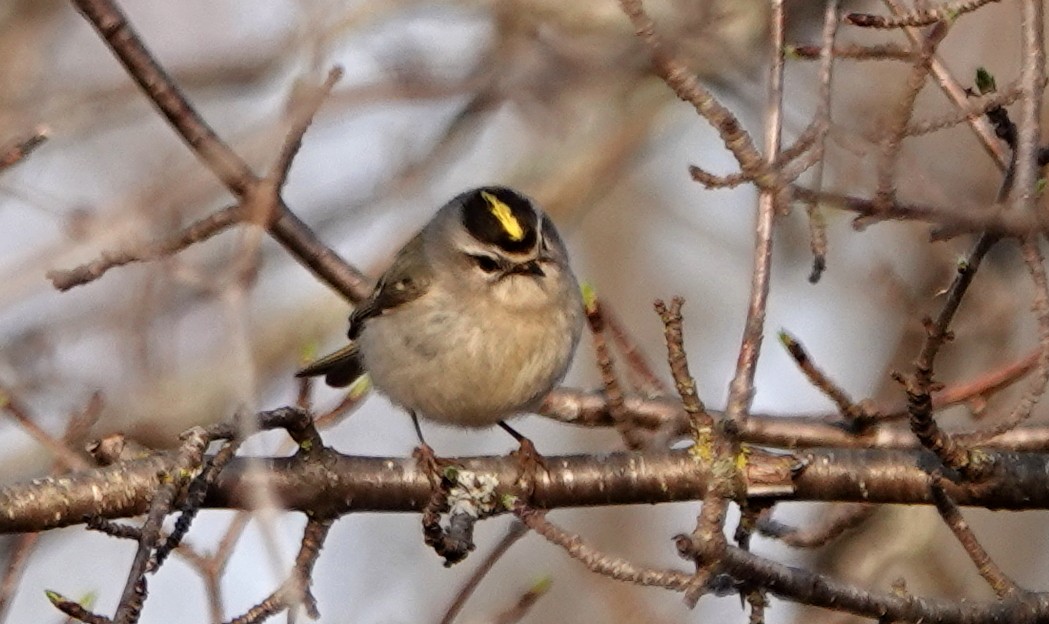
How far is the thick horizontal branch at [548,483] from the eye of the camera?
3473 mm

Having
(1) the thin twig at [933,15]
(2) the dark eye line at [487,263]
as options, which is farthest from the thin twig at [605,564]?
(2) the dark eye line at [487,263]

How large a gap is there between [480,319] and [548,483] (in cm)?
80

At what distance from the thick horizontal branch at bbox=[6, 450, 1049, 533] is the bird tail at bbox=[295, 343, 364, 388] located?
1.59 m

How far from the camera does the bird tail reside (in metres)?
5.50

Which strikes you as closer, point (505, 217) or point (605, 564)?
point (605, 564)

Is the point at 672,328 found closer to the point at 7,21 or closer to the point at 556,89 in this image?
the point at 556,89

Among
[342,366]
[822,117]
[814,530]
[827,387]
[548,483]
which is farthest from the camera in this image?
[342,366]

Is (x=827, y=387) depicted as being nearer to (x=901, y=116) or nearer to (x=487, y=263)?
(x=901, y=116)

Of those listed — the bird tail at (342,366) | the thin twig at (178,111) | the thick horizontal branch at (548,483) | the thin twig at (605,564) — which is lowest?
the thin twig at (605,564)

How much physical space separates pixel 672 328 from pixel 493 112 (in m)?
4.11

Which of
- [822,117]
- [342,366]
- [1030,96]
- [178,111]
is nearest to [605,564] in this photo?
[822,117]

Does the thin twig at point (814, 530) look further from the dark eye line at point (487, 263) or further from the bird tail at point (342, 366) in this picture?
the bird tail at point (342, 366)

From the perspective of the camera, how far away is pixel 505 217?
475 cm

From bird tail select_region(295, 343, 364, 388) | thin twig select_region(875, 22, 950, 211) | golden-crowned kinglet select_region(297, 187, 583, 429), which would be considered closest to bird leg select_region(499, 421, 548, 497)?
golden-crowned kinglet select_region(297, 187, 583, 429)
